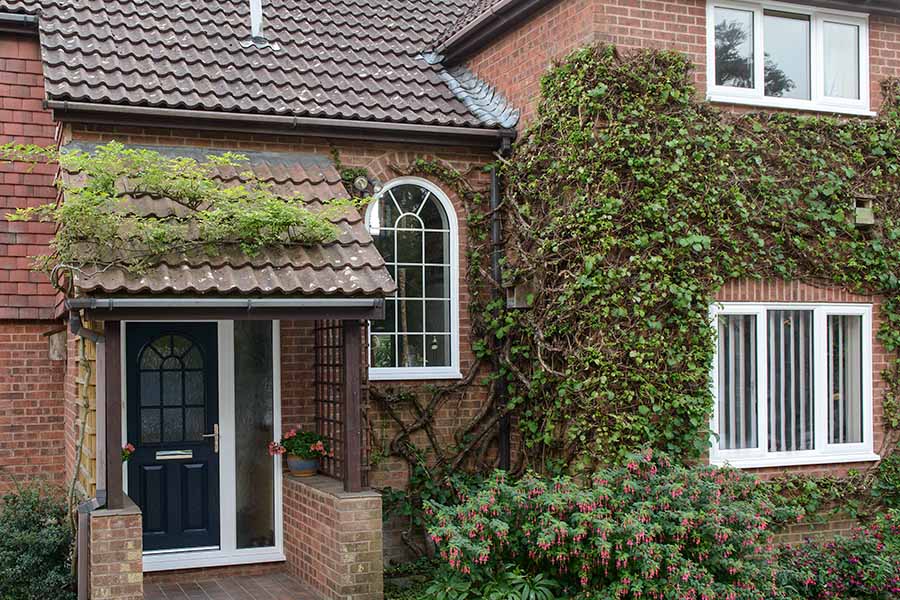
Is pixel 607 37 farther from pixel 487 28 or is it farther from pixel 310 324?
pixel 310 324

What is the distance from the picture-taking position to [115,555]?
8.07 meters

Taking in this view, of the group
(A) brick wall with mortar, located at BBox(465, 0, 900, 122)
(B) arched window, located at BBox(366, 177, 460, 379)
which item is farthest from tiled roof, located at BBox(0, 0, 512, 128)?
(B) arched window, located at BBox(366, 177, 460, 379)

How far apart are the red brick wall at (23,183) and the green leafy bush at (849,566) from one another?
323 inches

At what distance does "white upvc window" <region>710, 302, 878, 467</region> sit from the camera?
1016 cm

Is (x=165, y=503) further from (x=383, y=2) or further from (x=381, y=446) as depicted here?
(x=383, y=2)

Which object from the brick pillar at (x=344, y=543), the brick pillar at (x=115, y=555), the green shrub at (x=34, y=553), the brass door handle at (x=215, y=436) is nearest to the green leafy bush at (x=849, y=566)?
the brick pillar at (x=344, y=543)

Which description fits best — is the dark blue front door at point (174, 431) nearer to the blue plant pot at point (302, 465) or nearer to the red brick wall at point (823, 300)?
the blue plant pot at point (302, 465)

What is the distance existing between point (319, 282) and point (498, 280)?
2.99 m

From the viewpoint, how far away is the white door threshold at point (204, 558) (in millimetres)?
9969

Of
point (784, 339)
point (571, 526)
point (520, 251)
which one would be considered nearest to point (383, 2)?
point (520, 251)

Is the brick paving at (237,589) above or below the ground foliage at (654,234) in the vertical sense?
below

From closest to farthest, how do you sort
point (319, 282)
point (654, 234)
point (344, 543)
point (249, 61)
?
point (344, 543)
point (319, 282)
point (654, 234)
point (249, 61)

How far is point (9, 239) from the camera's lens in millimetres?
10734

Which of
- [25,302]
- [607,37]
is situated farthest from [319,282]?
[25,302]
